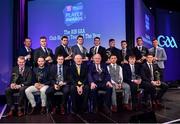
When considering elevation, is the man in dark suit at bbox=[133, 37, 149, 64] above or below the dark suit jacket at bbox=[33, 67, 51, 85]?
above

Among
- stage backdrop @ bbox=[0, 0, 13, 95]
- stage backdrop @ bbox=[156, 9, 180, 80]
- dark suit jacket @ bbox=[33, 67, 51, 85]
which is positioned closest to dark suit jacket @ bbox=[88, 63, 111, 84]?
dark suit jacket @ bbox=[33, 67, 51, 85]

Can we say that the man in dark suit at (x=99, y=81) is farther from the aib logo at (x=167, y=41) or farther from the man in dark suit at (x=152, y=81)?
the aib logo at (x=167, y=41)

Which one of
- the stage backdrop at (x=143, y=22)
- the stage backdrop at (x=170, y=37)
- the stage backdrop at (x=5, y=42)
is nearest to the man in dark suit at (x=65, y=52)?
the stage backdrop at (x=5, y=42)

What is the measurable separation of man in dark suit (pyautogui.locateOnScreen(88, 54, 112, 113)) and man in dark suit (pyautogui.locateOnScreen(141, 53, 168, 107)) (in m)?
0.90

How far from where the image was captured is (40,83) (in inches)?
270

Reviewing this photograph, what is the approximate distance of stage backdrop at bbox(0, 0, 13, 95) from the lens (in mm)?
8477

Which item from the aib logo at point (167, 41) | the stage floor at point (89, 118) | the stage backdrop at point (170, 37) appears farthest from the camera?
the stage backdrop at point (170, 37)

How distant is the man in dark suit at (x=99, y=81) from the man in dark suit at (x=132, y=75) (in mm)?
492

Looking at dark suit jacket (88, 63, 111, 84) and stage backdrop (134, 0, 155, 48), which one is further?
stage backdrop (134, 0, 155, 48)

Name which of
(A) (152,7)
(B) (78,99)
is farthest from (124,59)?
(A) (152,7)

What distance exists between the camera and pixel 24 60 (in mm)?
6914

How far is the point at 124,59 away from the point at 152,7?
5396 mm

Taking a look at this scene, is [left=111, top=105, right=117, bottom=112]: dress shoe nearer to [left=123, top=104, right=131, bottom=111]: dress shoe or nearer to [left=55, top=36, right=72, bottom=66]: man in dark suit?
[left=123, top=104, right=131, bottom=111]: dress shoe

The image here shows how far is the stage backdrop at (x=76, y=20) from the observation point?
8.73 metres
